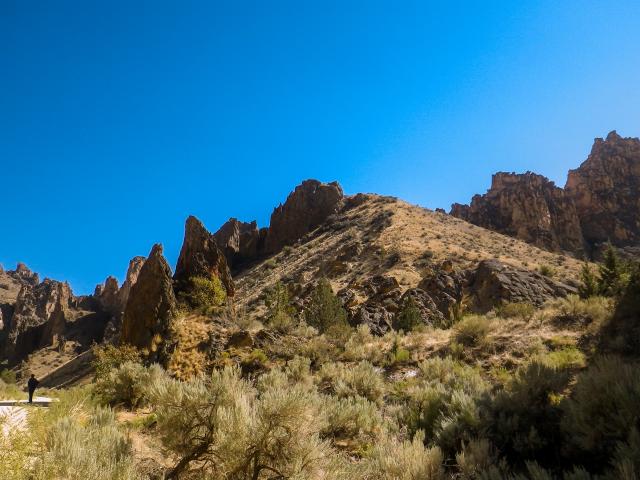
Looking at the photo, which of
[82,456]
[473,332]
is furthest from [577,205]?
[82,456]

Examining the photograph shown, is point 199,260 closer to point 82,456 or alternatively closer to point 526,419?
point 82,456

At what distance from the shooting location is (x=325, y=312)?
23.3 metres

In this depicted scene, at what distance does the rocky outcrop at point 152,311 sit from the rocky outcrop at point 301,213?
59461mm

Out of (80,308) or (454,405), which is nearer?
(454,405)

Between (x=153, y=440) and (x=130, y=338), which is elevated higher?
(x=130, y=338)

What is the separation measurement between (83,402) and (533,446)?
22.0 feet

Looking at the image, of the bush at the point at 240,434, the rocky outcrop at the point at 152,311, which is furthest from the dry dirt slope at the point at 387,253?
the bush at the point at 240,434

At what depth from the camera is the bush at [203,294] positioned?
667 inches

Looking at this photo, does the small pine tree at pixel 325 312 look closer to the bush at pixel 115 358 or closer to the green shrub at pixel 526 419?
the bush at pixel 115 358

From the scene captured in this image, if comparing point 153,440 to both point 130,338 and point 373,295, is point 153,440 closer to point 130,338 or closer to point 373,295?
point 130,338

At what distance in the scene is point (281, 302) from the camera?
2986 centimetres

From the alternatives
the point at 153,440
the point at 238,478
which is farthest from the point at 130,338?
the point at 238,478

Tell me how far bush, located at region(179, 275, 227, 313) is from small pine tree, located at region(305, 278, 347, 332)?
6.71m

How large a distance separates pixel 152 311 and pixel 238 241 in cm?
7064
